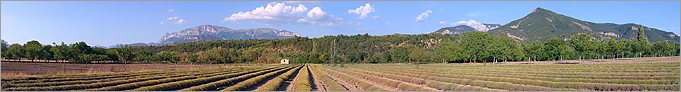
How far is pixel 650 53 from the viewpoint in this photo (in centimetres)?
7562

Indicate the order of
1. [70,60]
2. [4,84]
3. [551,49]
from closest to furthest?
[4,84], [70,60], [551,49]

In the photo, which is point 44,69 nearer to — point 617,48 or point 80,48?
point 80,48

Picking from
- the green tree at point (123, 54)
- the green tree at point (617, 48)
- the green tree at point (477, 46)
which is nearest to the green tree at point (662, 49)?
the green tree at point (617, 48)

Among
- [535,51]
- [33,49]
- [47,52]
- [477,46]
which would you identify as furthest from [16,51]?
[535,51]

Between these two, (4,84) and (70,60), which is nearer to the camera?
(4,84)

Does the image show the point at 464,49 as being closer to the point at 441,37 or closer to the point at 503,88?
the point at 503,88

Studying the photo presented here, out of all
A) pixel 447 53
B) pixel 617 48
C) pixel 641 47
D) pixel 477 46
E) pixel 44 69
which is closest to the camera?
pixel 44 69

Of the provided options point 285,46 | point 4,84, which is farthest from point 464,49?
point 285,46

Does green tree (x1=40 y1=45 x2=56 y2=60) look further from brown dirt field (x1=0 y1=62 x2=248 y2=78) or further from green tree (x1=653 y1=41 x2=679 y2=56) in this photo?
green tree (x1=653 y1=41 x2=679 y2=56)

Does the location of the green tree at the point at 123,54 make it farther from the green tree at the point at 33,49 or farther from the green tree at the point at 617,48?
the green tree at the point at 617,48

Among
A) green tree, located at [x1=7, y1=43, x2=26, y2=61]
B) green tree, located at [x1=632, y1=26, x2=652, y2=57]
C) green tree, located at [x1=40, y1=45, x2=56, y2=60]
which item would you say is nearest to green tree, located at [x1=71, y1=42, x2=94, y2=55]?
green tree, located at [x1=40, y1=45, x2=56, y2=60]

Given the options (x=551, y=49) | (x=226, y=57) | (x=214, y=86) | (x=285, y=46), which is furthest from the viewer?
(x=285, y=46)

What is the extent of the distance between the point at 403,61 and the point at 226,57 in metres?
41.9

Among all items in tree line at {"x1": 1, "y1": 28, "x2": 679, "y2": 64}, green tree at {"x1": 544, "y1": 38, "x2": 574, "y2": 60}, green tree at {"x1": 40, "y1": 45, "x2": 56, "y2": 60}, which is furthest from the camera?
green tree at {"x1": 544, "y1": 38, "x2": 574, "y2": 60}
